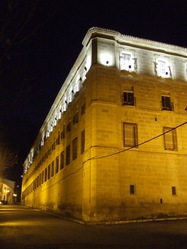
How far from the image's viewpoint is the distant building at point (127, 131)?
21156 millimetres

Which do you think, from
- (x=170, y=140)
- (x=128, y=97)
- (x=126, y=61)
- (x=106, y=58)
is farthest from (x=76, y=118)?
(x=170, y=140)

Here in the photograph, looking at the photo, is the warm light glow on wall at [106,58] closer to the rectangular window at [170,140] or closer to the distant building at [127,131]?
the distant building at [127,131]

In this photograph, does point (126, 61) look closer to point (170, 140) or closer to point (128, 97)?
point (128, 97)

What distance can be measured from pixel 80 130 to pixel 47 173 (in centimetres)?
1805

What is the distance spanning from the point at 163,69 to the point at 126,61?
3.48m

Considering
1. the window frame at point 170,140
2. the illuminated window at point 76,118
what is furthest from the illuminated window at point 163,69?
the illuminated window at point 76,118

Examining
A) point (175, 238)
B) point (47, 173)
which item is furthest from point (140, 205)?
point (47, 173)

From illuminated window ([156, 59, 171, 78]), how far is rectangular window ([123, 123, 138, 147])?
567 cm

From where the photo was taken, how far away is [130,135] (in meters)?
23.0

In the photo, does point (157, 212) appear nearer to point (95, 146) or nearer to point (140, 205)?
point (140, 205)

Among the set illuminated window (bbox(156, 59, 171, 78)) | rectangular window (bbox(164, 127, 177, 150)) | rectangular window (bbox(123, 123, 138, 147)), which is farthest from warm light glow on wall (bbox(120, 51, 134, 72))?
rectangular window (bbox(164, 127, 177, 150))

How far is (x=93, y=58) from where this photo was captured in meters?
23.8

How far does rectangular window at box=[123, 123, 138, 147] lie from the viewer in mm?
22734

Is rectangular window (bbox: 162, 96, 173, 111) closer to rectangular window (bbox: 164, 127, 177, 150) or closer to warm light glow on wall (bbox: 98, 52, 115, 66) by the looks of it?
rectangular window (bbox: 164, 127, 177, 150)
